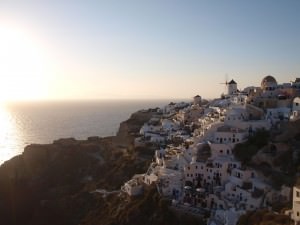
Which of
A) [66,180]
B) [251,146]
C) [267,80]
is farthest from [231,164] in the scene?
[66,180]

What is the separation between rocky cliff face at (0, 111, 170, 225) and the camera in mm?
51281

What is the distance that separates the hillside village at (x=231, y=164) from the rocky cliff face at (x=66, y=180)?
19.1ft

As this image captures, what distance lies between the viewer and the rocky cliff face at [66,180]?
168ft

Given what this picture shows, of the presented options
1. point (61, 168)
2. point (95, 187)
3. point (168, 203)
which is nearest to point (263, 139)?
point (168, 203)

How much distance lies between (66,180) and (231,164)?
28.1m

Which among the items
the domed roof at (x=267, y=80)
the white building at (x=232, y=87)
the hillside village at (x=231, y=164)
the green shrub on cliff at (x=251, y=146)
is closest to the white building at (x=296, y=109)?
the hillside village at (x=231, y=164)

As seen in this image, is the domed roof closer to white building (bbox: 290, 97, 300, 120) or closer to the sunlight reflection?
white building (bbox: 290, 97, 300, 120)

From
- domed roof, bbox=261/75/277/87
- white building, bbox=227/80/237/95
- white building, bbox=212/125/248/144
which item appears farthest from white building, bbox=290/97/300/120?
white building, bbox=227/80/237/95

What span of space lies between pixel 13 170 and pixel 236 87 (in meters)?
38.3

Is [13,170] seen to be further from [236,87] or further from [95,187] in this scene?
[236,87]

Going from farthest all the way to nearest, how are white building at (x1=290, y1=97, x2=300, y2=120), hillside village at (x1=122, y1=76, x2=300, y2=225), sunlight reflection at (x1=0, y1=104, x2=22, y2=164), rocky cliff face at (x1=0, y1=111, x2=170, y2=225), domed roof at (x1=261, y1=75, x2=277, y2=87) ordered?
sunlight reflection at (x1=0, y1=104, x2=22, y2=164)
domed roof at (x1=261, y1=75, x2=277, y2=87)
rocky cliff face at (x1=0, y1=111, x2=170, y2=225)
white building at (x1=290, y1=97, x2=300, y2=120)
hillside village at (x1=122, y1=76, x2=300, y2=225)

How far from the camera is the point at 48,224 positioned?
51.5 meters

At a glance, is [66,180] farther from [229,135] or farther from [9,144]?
[9,144]

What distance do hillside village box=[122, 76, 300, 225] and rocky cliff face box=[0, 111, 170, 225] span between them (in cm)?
582
